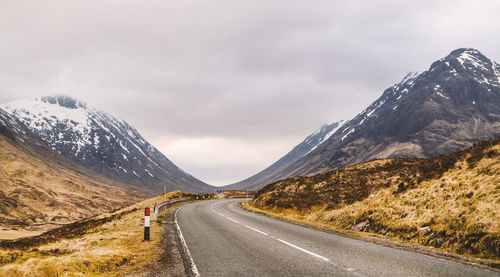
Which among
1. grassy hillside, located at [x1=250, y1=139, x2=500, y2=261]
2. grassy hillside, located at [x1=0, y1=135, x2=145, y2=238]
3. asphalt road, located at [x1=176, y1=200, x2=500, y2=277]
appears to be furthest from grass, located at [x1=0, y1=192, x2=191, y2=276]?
grassy hillside, located at [x1=0, y1=135, x2=145, y2=238]

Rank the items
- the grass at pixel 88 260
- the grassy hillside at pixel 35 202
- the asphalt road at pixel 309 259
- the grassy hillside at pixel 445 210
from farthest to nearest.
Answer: the grassy hillside at pixel 35 202 → the grassy hillside at pixel 445 210 → the asphalt road at pixel 309 259 → the grass at pixel 88 260

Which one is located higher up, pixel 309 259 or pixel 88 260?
pixel 88 260

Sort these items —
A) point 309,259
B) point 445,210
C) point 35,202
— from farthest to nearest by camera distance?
point 35,202 → point 445,210 → point 309,259

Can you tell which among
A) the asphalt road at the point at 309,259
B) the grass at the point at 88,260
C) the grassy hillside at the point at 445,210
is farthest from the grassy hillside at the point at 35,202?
the asphalt road at the point at 309,259

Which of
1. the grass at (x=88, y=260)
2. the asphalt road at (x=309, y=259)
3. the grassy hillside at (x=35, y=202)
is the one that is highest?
the grassy hillside at (x=35, y=202)

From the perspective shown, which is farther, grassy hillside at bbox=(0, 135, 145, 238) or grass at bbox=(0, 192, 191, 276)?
grassy hillside at bbox=(0, 135, 145, 238)

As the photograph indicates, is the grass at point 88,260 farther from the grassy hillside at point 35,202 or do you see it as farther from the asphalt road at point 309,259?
the grassy hillside at point 35,202

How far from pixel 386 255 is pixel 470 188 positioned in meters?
6.99

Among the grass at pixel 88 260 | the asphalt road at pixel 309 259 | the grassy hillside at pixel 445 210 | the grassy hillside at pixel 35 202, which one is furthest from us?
the grassy hillside at pixel 35 202

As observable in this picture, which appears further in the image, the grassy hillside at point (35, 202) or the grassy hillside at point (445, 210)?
the grassy hillside at point (35, 202)

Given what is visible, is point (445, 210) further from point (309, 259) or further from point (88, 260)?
point (88, 260)

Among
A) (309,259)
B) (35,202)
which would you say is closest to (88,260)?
(309,259)

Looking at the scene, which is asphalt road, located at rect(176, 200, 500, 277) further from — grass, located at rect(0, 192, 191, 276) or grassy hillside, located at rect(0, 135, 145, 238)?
grassy hillside, located at rect(0, 135, 145, 238)

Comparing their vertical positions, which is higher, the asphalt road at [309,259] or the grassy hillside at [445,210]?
the grassy hillside at [445,210]
